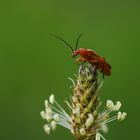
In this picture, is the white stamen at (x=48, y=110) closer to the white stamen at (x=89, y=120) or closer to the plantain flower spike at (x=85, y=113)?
the plantain flower spike at (x=85, y=113)

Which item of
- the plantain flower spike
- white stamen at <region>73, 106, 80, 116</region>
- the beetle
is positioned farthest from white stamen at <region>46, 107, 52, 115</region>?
the beetle

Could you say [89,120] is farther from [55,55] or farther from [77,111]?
[55,55]

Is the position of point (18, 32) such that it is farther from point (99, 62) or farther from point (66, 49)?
point (99, 62)

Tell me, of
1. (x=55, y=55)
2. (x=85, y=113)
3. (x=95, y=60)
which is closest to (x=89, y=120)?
(x=85, y=113)

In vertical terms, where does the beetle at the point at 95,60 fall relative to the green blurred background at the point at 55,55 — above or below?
below

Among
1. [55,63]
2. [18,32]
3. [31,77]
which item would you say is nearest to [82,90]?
[31,77]

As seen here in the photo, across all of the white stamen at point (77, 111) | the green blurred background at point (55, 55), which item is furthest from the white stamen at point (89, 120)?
the green blurred background at point (55, 55)
